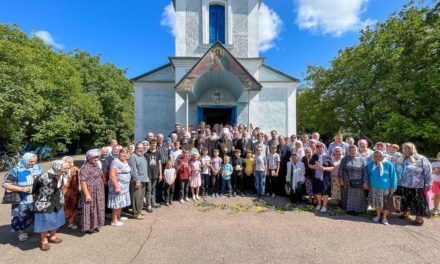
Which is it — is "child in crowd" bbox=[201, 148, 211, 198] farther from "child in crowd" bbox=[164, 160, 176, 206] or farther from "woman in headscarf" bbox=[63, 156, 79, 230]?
"woman in headscarf" bbox=[63, 156, 79, 230]

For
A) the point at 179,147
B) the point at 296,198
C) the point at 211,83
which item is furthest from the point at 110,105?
the point at 296,198

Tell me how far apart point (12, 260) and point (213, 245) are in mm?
3378

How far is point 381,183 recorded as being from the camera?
4.80 metres

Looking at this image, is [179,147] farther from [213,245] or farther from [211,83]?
[211,83]

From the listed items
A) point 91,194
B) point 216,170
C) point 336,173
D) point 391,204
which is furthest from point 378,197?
point 91,194

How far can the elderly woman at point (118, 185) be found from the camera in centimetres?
445

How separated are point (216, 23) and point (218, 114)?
5.60m

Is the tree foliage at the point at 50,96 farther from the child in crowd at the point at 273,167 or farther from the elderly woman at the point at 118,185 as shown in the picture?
the child in crowd at the point at 273,167

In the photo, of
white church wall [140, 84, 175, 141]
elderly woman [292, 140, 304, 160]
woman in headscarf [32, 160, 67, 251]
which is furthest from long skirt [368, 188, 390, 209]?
white church wall [140, 84, 175, 141]

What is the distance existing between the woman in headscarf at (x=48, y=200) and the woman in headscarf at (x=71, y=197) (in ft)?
2.12

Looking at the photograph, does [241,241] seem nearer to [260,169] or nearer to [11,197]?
[260,169]

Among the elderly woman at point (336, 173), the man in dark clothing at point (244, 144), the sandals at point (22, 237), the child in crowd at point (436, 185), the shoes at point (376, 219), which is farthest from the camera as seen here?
the man in dark clothing at point (244, 144)

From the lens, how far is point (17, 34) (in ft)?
45.0

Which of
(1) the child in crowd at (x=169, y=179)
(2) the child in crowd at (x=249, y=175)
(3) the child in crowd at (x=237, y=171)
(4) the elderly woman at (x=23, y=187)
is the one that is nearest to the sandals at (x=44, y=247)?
(4) the elderly woman at (x=23, y=187)
